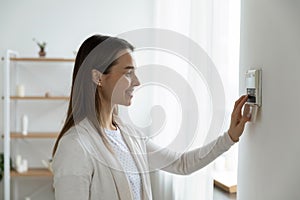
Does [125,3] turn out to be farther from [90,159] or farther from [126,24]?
[90,159]

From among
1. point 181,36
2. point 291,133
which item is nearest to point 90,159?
point 291,133

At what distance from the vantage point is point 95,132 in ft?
4.69

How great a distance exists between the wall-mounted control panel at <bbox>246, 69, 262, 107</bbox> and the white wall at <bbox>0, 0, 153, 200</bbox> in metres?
2.84

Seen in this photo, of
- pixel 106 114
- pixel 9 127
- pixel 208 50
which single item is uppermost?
pixel 208 50

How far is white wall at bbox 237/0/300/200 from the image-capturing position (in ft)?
2.89

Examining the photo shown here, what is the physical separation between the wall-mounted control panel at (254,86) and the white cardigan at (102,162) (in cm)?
22

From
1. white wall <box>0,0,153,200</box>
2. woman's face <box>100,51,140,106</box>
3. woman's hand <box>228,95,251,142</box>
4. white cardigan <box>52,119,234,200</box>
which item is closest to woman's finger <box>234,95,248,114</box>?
woman's hand <box>228,95,251,142</box>

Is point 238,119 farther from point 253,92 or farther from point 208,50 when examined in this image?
point 208,50

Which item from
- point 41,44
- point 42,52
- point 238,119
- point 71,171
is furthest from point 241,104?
point 41,44

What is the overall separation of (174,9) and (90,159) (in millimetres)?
1434

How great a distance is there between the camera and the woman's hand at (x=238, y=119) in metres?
1.23

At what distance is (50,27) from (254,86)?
10.0 feet

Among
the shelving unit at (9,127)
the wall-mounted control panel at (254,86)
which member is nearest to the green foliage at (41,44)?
the shelving unit at (9,127)

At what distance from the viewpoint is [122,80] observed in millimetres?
1425
